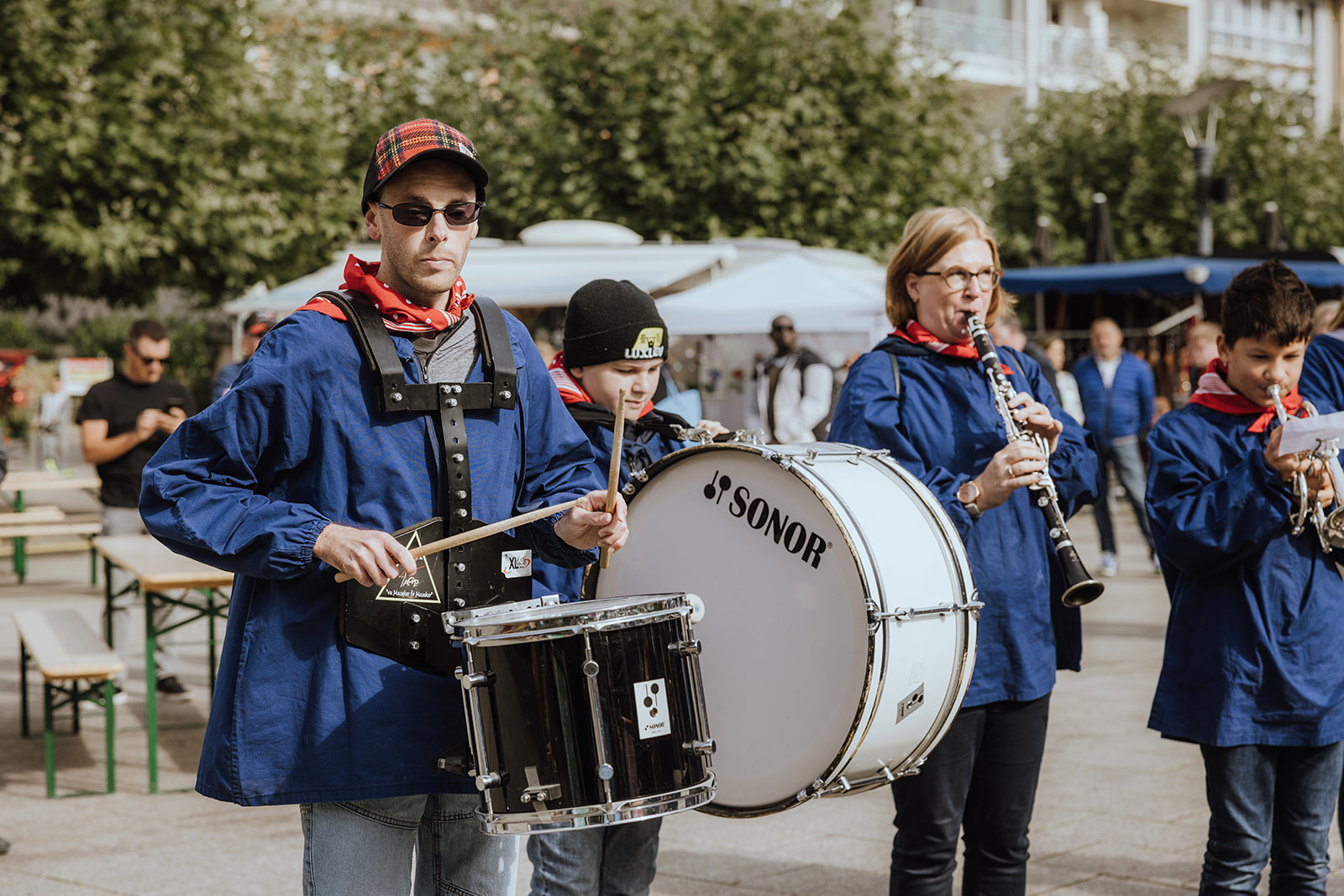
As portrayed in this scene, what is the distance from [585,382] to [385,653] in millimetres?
1191

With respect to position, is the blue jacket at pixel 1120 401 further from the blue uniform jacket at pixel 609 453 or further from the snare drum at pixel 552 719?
the snare drum at pixel 552 719

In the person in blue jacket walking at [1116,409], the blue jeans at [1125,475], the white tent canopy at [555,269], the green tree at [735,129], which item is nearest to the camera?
the blue jeans at [1125,475]

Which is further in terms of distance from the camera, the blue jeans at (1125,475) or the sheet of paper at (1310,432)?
the blue jeans at (1125,475)

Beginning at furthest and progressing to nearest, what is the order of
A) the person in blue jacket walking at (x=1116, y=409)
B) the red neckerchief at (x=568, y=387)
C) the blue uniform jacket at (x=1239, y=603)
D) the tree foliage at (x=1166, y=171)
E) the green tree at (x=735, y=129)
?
the tree foliage at (x=1166, y=171)
the green tree at (x=735, y=129)
the person in blue jacket walking at (x=1116, y=409)
the red neckerchief at (x=568, y=387)
the blue uniform jacket at (x=1239, y=603)

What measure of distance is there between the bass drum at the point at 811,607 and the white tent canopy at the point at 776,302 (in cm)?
811

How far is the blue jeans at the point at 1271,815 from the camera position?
10.7ft

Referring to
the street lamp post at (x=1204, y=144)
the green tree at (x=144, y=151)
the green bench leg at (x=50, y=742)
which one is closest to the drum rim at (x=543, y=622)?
the green bench leg at (x=50, y=742)

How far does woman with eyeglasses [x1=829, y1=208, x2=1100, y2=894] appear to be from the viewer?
10.5ft

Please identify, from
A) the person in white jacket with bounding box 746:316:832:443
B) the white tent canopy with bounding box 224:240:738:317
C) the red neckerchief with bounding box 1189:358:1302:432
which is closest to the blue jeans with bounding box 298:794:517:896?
the red neckerchief with bounding box 1189:358:1302:432

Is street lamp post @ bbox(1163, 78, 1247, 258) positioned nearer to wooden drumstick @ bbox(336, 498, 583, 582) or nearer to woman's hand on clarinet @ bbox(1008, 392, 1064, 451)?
woman's hand on clarinet @ bbox(1008, 392, 1064, 451)

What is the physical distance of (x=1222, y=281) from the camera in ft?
52.5

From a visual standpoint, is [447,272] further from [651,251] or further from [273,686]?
[651,251]

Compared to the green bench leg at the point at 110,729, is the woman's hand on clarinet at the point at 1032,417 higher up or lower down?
higher up

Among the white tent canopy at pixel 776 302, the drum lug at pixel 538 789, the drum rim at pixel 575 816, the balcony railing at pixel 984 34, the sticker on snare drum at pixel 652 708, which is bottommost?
the drum rim at pixel 575 816
